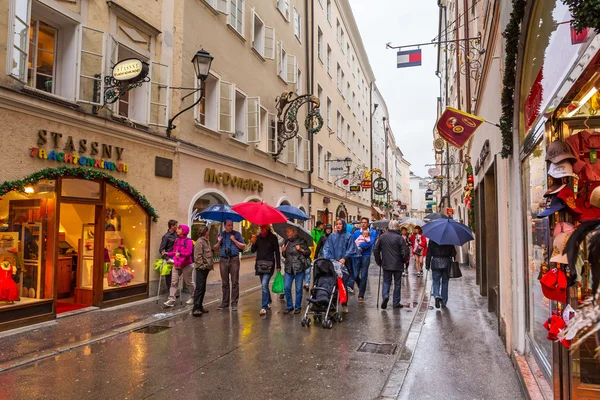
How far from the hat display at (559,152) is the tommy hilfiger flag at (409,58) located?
1155 centimetres

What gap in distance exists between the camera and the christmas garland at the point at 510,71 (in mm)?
4648

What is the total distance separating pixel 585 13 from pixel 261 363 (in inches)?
196

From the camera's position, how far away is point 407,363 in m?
5.82

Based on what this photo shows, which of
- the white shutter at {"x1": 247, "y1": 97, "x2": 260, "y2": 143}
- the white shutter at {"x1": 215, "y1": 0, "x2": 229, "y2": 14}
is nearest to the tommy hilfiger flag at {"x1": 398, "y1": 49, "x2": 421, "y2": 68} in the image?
the white shutter at {"x1": 247, "y1": 97, "x2": 260, "y2": 143}

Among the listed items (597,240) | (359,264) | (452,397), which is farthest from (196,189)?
(597,240)

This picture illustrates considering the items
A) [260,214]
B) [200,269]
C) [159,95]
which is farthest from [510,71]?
[159,95]

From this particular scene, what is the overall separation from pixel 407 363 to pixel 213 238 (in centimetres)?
909

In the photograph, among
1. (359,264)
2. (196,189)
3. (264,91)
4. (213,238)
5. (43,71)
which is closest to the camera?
(43,71)

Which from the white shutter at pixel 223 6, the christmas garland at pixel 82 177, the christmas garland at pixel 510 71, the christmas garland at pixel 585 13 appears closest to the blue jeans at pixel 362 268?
the christmas garland at pixel 82 177

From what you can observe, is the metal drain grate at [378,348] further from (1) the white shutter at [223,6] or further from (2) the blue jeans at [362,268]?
(1) the white shutter at [223,6]

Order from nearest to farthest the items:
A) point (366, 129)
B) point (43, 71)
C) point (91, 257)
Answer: point (43, 71) → point (91, 257) → point (366, 129)

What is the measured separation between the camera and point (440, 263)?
9.45 m

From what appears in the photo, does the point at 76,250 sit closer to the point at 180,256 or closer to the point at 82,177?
the point at 82,177

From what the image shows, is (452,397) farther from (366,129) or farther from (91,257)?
(366,129)
